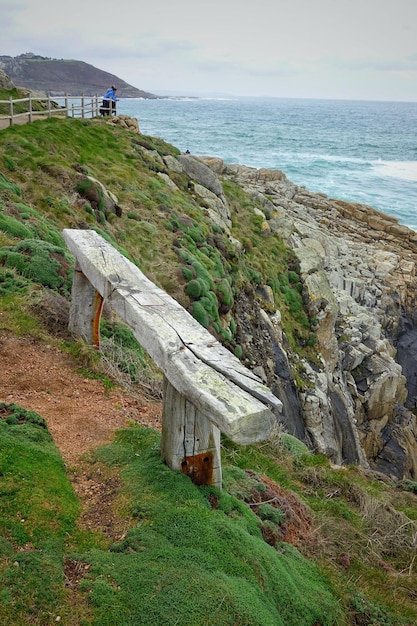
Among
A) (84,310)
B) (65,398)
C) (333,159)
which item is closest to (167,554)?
(65,398)

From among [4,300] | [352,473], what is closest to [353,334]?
[352,473]

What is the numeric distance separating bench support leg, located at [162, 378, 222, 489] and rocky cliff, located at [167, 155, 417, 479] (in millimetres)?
9688

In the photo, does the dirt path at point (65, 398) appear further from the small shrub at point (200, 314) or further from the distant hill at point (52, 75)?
the distant hill at point (52, 75)

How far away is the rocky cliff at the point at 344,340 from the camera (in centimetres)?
1623

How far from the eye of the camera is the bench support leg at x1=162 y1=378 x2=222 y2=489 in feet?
15.1

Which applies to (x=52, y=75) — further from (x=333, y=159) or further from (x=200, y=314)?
(x=200, y=314)

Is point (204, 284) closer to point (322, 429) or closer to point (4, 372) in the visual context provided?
point (322, 429)

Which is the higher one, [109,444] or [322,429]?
[109,444]

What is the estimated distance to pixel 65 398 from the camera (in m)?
6.38

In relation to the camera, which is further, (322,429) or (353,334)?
(353,334)

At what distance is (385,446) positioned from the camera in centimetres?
1872

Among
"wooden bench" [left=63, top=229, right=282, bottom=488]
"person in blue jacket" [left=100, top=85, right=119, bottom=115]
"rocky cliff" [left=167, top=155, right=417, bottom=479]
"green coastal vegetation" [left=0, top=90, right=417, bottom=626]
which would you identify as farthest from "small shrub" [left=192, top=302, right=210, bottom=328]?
"person in blue jacket" [left=100, top=85, right=119, bottom=115]

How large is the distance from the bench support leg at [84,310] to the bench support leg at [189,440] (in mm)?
3207

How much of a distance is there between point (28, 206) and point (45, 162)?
12.8 feet
